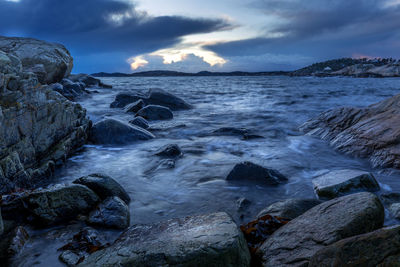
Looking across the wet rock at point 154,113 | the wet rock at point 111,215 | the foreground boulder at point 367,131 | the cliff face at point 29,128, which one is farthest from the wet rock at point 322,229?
the wet rock at point 154,113

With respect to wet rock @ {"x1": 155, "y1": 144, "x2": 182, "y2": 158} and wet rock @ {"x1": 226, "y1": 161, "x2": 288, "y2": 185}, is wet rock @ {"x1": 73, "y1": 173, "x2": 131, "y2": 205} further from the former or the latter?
wet rock @ {"x1": 155, "y1": 144, "x2": 182, "y2": 158}

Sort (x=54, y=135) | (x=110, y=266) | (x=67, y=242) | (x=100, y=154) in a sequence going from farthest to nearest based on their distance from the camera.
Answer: (x=100, y=154) → (x=54, y=135) → (x=67, y=242) → (x=110, y=266)

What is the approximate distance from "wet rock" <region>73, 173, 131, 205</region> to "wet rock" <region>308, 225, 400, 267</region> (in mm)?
2624

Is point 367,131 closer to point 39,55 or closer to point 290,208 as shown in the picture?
point 290,208

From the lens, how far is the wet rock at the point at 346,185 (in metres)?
3.48

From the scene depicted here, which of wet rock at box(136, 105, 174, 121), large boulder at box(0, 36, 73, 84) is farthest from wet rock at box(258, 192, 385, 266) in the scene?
large boulder at box(0, 36, 73, 84)

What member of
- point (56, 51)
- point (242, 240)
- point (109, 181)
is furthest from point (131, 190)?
point (56, 51)

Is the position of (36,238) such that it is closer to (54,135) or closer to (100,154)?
(54,135)

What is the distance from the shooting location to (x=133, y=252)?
1.94 meters

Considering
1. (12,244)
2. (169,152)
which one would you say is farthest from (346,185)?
(12,244)

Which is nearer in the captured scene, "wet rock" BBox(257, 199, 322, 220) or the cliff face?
"wet rock" BBox(257, 199, 322, 220)

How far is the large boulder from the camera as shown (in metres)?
15.2

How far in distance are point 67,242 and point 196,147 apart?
4.02m

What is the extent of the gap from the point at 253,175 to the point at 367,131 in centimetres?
299
